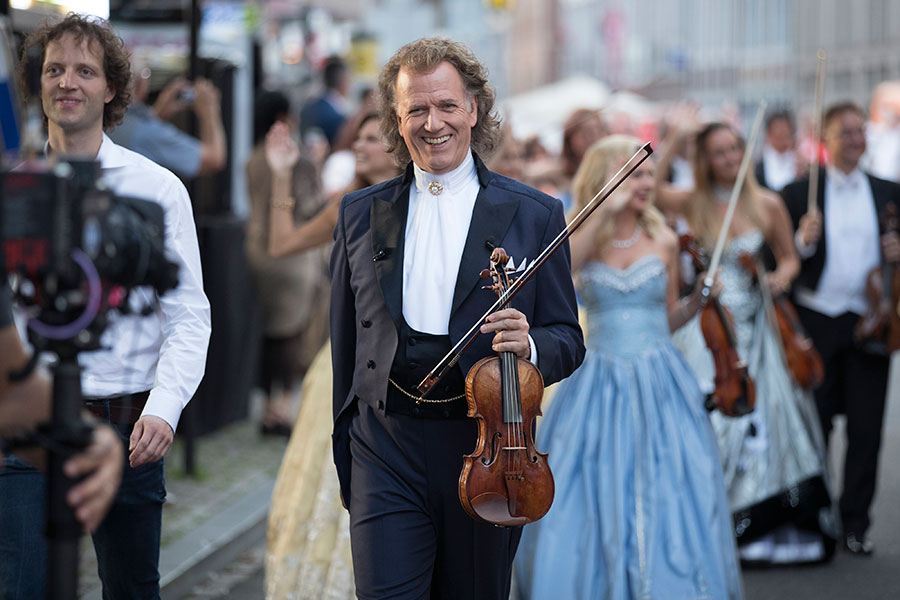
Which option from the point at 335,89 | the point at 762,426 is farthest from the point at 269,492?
the point at 335,89

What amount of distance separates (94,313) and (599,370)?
3.45m

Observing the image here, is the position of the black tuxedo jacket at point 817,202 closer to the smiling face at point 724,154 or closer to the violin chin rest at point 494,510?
the smiling face at point 724,154

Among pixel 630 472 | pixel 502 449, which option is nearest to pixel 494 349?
pixel 502 449

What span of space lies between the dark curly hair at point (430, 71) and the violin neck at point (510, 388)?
30.8 inches

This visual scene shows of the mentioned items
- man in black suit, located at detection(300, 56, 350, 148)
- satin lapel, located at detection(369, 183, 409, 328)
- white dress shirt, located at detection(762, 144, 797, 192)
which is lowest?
satin lapel, located at detection(369, 183, 409, 328)

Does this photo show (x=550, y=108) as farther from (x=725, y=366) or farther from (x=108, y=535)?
(x=108, y=535)

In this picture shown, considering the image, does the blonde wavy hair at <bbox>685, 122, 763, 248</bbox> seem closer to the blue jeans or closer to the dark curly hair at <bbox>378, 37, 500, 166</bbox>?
the dark curly hair at <bbox>378, 37, 500, 166</bbox>

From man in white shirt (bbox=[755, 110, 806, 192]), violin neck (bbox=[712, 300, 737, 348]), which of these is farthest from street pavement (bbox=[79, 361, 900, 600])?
man in white shirt (bbox=[755, 110, 806, 192])

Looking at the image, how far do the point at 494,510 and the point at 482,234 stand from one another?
75cm

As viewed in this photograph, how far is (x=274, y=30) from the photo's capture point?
22.5 m

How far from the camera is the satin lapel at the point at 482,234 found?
3619mm

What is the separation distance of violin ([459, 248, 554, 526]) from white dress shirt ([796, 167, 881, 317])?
13.9ft

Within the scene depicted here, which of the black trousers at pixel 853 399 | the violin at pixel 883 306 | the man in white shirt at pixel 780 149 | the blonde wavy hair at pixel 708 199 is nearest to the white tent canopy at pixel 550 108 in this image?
the man in white shirt at pixel 780 149

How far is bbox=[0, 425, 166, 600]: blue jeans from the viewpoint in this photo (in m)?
3.50
